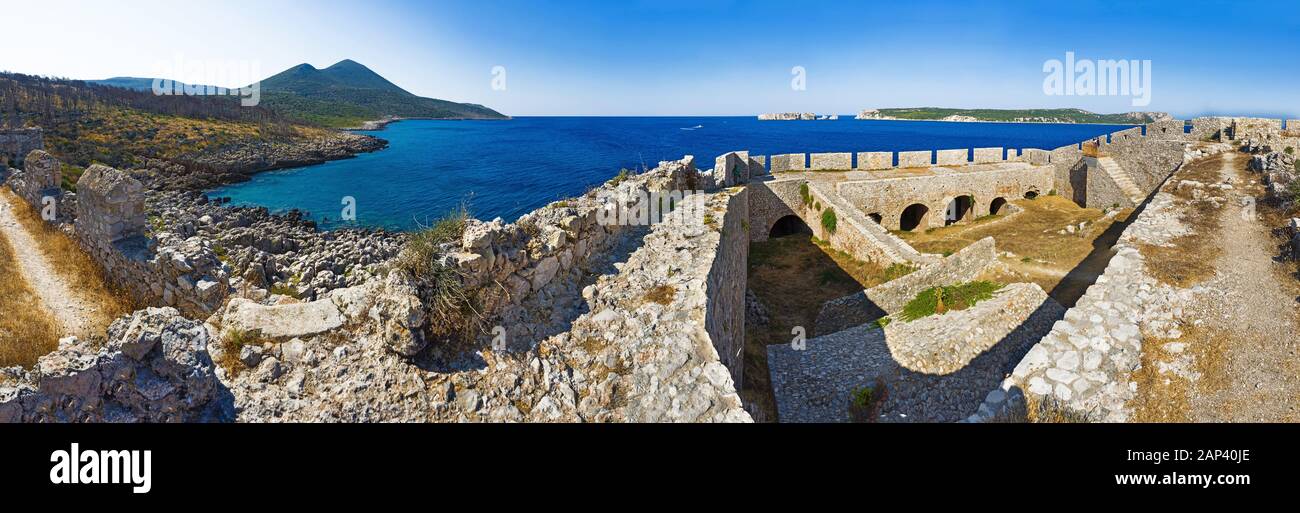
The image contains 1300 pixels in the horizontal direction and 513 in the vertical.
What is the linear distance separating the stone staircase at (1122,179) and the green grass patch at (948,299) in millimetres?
14737

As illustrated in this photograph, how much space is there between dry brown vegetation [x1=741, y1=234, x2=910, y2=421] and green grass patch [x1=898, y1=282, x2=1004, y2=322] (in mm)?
2357

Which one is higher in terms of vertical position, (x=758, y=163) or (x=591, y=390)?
(x=758, y=163)

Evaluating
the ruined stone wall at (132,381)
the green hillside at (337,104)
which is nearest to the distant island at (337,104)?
the green hillside at (337,104)

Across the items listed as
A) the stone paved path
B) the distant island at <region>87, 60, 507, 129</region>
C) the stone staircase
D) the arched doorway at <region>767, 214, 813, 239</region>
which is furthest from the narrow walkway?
the distant island at <region>87, 60, 507, 129</region>

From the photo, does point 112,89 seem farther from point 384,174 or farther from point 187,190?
point 187,190

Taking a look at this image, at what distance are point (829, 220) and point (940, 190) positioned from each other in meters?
7.22

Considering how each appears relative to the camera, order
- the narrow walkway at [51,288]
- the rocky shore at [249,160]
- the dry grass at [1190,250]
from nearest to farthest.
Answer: the dry grass at [1190,250] < the narrow walkway at [51,288] < the rocky shore at [249,160]

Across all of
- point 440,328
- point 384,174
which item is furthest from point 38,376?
point 384,174

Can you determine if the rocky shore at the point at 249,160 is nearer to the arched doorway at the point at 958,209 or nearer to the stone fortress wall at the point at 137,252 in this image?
the stone fortress wall at the point at 137,252

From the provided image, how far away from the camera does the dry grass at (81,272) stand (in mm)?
9445

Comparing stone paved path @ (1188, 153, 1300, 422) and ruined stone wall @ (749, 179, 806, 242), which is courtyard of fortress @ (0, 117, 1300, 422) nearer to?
stone paved path @ (1188, 153, 1300, 422)

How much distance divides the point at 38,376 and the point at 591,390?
12.5 ft
